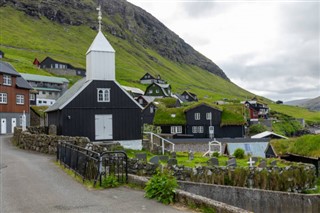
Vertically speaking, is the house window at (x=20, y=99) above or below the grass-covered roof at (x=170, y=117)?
above

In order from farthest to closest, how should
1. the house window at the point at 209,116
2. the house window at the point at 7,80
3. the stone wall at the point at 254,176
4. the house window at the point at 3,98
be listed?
the house window at the point at 209,116
the house window at the point at 7,80
the house window at the point at 3,98
the stone wall at the point at 254,176

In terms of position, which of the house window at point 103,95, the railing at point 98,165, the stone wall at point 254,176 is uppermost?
the house window at point 103,95

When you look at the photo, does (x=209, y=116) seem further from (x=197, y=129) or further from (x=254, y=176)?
(x=254, y=176)

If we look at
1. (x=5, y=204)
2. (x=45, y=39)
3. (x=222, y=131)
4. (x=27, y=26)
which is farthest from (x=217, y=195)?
(x=27, y=26)

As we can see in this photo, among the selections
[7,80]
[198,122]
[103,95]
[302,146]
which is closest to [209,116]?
[198,122]

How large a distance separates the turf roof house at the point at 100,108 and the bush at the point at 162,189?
62.3ft

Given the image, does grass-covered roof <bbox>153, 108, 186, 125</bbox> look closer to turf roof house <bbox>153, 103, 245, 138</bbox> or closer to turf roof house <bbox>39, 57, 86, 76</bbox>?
turf roof house <bbox>153, 103, 245, 138</bbox>

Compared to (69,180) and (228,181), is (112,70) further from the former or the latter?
(69,180)

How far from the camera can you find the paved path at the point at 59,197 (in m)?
9.83

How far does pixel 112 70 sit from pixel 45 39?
146 metres

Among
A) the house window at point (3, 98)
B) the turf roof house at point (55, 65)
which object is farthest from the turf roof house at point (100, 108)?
the turf roof house at point (55, 65)

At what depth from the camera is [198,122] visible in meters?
62.0

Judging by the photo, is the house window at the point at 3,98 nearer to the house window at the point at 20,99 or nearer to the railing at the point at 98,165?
the house window at the point at 20,99

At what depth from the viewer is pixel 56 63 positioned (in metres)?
123
